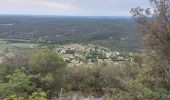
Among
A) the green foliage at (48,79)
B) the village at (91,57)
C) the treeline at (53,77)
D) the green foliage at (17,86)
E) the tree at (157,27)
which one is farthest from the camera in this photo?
the village at (91,57)

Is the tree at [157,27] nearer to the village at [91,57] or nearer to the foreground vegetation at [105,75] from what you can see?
the foreground vegetation at [105,75]

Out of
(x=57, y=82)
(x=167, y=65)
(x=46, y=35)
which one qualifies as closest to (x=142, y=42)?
(x=167, y=65)

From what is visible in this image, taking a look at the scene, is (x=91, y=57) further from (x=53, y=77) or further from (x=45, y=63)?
(x=45, y=63)

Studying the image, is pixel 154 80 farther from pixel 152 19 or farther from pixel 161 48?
pixel 152 19

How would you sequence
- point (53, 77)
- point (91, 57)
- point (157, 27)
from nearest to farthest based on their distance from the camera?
point (157, 27), point (53, 77), point (91, 57)

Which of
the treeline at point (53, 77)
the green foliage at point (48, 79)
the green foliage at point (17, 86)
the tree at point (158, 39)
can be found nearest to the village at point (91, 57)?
the treeline at point (53, 77)

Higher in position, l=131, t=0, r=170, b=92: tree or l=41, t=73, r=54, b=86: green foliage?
l=131, t=0, r=170, b=92: tree

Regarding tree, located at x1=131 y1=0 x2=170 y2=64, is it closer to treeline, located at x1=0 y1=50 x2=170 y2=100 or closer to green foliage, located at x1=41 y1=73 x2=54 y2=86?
treeline, located at x1=0 y1=50 x2=170 y2=100

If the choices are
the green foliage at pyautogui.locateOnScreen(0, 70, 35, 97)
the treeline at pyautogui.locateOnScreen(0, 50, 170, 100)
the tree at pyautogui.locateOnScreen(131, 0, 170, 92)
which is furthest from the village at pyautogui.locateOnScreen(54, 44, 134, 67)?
the tree at pyautogui.locateOnScreen(131, 0, 170, 92)

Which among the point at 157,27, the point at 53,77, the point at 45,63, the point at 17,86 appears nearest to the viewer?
the point at 157,27

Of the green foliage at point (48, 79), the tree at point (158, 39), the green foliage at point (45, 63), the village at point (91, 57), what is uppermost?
the tree at point (158, 39)

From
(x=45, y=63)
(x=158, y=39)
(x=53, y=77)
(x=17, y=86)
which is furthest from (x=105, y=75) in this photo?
(x=158, y=39)
